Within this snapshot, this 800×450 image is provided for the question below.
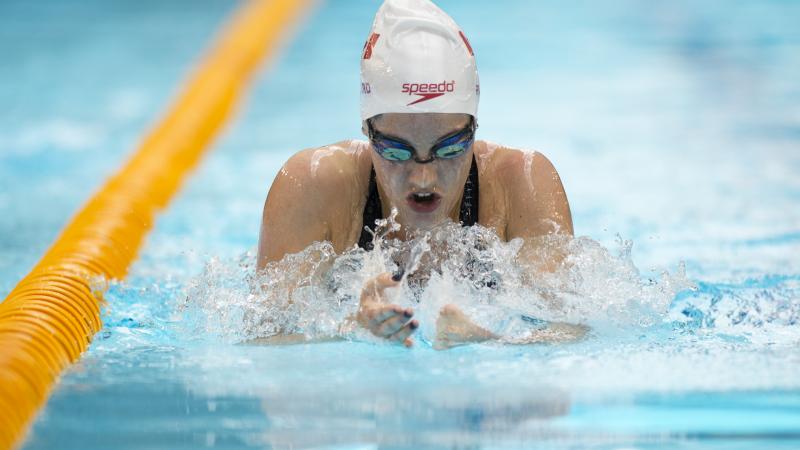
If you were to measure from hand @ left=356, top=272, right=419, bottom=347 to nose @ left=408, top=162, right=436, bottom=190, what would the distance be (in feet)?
1.01

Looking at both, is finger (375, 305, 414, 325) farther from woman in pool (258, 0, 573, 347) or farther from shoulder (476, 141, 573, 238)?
shoulder (476, 141, 573, 238)

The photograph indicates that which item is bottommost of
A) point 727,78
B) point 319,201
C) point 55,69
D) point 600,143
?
point 319,201

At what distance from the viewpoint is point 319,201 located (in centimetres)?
271

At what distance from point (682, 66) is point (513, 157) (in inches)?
220

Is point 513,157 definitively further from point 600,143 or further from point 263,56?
point 263,56

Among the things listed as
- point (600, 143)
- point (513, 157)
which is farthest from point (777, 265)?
point (600, 143)

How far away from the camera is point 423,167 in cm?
248

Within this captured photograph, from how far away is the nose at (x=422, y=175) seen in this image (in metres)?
2.47

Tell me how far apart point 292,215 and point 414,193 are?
13.4 inches

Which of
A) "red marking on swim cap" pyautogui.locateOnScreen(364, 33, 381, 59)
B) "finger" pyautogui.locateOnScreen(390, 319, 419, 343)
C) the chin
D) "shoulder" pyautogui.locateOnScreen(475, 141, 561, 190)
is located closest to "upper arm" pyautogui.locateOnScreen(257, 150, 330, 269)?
the chin

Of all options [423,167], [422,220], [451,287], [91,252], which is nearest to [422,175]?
[423,167]

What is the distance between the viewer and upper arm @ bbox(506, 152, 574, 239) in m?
2.71

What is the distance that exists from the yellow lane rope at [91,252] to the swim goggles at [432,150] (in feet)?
2.89

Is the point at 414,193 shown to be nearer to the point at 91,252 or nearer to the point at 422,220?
the point at 422,220
